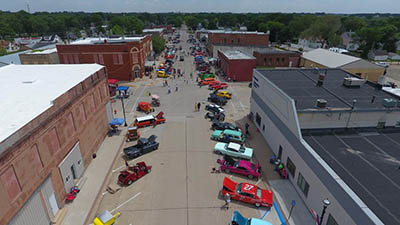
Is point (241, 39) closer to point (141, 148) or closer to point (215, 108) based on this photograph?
point (215, 108)

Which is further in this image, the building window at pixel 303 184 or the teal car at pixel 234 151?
the teal car at pixel 234 151

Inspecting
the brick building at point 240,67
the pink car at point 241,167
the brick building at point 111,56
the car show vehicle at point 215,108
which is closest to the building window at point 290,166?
the pink car at point 241,167

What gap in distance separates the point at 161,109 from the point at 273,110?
16.7 metres

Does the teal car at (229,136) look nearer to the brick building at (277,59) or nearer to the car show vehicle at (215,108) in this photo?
the car show vehicle at (215,108)

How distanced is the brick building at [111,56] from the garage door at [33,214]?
118 ft

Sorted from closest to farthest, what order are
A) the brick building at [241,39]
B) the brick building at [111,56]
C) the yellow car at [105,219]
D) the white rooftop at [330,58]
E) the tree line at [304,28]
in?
the yellow car at [105,219]
the white rooftop at [330,58]
the brick building at [111,56]
the brick building at [241,39]
the tree line at [304,28]

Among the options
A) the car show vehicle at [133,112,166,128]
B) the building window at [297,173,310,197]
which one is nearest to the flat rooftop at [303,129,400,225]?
the building window at [297,173,310,197]

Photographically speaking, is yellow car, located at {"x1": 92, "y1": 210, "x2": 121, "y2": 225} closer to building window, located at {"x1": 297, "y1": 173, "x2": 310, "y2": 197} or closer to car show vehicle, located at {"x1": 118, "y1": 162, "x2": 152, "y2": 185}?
car show vehicle, located at {"x1": 118, "y1": 162, "x2": 152, "y2": 185}

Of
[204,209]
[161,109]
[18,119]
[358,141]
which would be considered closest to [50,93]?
[18,119]

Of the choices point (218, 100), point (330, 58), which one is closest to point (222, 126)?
point (218, 100)

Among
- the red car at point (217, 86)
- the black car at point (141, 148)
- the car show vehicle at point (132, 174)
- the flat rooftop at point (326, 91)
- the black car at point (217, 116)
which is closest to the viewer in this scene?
the car show vehicle at point (132, 174)

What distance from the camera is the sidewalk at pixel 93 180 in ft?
47.4

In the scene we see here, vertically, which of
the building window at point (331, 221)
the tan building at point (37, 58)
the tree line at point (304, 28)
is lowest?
the building window at point (331, 221)

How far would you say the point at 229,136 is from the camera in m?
23.2
